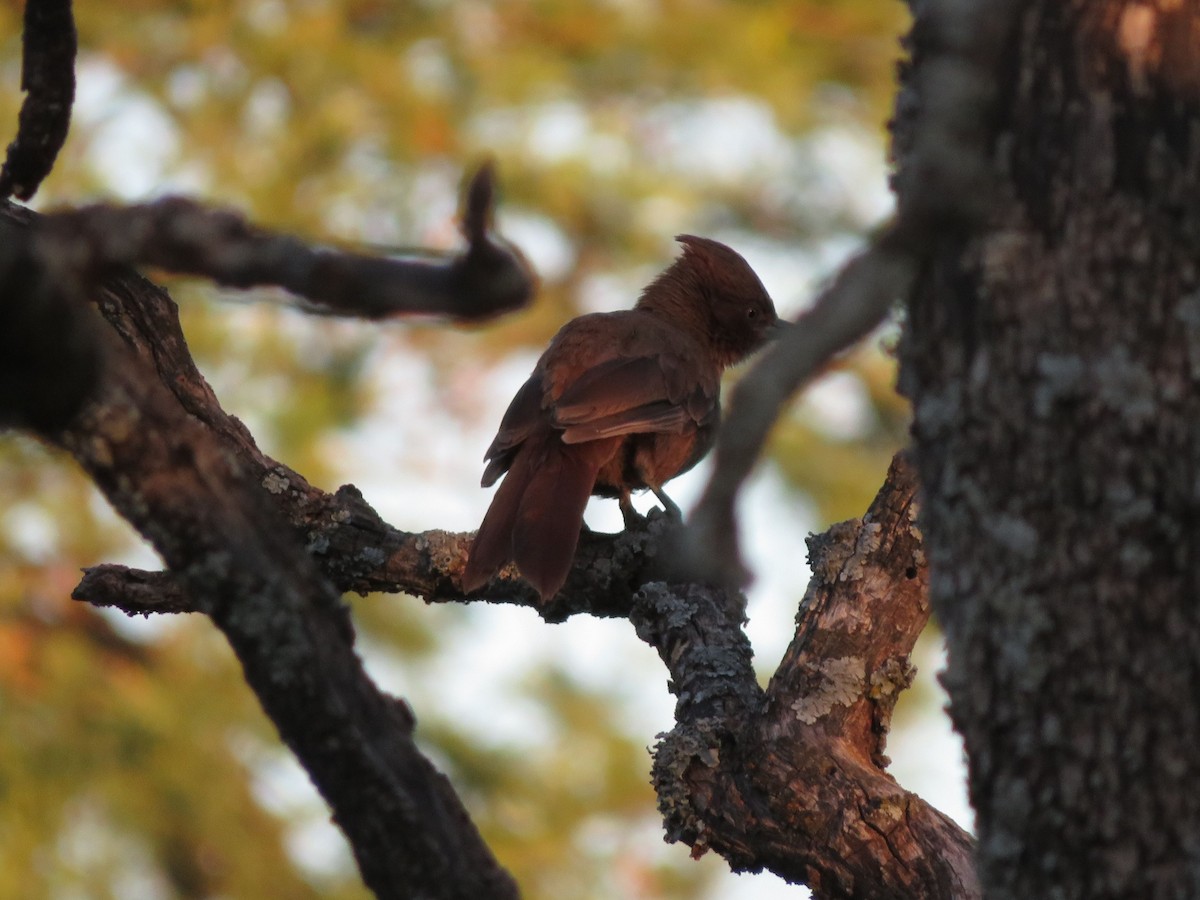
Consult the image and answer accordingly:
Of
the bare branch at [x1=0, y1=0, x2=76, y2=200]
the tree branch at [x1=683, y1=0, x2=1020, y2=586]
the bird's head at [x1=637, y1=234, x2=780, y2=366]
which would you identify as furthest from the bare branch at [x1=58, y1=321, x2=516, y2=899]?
the bird's head at [x1=637, y1=234, x2=780, y2=366]

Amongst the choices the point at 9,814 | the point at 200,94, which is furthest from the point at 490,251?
the point at 200,94

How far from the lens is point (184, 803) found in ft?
28.2

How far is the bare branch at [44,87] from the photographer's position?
8.35 ft

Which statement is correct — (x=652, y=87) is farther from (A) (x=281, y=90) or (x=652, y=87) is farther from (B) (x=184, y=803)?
(B) (x=184, y=803)

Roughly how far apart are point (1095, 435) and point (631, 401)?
11.1 feet

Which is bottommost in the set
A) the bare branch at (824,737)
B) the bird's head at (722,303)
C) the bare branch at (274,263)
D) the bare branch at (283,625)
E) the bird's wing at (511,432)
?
the bare branch at (283,625)

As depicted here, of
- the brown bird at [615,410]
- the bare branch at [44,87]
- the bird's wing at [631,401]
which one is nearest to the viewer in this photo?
the bare branch at [44,87]

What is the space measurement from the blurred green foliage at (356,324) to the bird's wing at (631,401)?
10.3 ft

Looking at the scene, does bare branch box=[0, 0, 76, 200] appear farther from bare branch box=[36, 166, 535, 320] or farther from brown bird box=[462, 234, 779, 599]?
brown bird box=[462, 234, 779, 599]

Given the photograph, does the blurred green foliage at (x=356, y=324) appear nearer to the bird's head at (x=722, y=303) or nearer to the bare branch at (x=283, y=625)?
the bird's head at (x=722, y=303)

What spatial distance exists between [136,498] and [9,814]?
7.08 m

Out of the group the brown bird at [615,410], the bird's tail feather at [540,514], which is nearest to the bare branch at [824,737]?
the bird's tail feather at [540,514]

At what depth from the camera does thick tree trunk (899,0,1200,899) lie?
70.0 inches

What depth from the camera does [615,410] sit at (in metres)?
5.03
